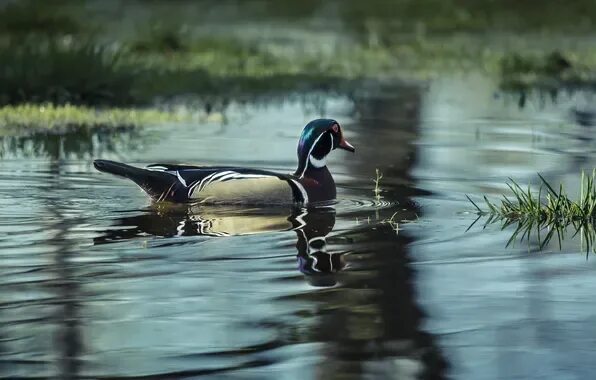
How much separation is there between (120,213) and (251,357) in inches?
182

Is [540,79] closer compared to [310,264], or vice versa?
[310,264]

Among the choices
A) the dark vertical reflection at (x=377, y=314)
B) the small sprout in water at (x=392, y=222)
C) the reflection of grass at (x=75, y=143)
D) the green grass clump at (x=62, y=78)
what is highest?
the green grass clump at (x=62, y=78)

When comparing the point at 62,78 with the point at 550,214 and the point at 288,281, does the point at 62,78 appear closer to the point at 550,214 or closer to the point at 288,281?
the point at 550,214

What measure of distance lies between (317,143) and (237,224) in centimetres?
147

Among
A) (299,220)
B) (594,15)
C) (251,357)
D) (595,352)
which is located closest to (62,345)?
(251,357)

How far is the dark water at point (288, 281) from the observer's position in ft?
22.5

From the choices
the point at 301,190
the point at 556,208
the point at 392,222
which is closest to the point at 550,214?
the point at 556,208

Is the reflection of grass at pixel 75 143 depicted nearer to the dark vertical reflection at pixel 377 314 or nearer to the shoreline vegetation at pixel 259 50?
the shoreline vegetation at pixel 259 50

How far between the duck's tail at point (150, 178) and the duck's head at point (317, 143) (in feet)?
3.17

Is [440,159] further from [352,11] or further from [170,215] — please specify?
[352,11]

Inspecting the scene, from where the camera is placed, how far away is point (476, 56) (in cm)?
2850

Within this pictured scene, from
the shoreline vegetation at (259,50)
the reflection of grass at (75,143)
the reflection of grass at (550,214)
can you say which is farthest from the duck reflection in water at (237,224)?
the shoreline vegetation at (259,50)

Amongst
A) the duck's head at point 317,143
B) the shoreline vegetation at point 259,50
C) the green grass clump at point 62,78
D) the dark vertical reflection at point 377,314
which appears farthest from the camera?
the shoreline vegetation at point 259,50

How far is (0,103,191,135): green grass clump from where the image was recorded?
17062 millimetres
